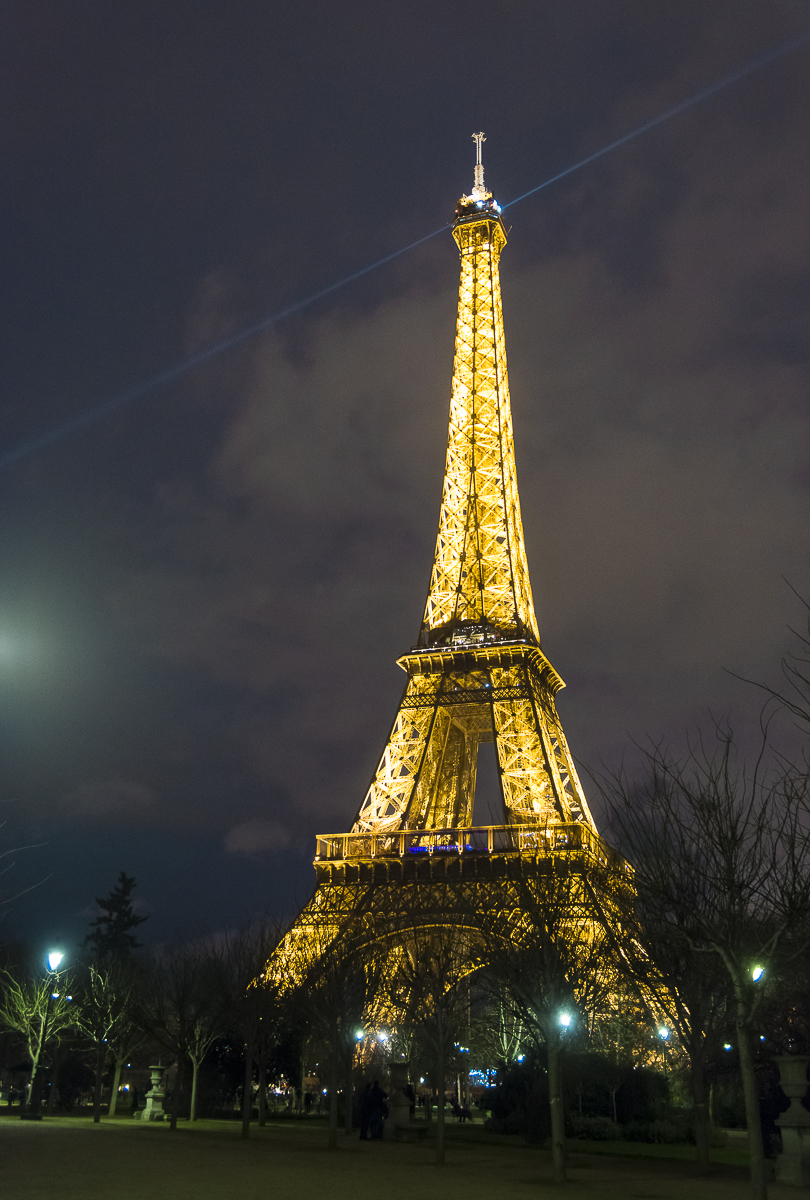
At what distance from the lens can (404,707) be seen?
48094 millimetres

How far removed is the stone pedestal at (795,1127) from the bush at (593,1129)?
35.7ft

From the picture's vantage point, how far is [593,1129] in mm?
28422

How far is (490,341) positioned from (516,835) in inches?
1279

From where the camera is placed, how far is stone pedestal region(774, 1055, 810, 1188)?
59.1 feet

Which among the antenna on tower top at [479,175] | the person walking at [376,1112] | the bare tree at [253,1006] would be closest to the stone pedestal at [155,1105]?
the bare tree at [253,1006]

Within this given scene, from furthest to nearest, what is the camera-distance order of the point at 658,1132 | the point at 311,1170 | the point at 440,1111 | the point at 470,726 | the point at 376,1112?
1. the point at 470,726
2. the point at 376,1112
3. the point at 658,1132
4. the point at 440,1111
5. the point at 311,1170

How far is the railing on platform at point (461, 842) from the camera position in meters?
39.9

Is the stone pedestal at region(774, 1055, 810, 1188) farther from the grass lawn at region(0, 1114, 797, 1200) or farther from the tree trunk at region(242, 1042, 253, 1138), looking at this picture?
the tree trunk at region(242, 1042, 253, 1138)

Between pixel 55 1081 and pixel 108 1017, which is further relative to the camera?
pixel 55 1081

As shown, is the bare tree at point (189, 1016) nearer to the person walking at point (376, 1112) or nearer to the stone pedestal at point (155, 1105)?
the stone pedestal at point (155, 1105)

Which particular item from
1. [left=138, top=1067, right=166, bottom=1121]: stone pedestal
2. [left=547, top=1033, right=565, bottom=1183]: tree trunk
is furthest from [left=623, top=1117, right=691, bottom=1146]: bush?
[left=138, top=1067, right=166, bottom=1121]: stone pedestal

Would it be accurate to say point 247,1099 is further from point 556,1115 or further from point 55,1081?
point 55,1081

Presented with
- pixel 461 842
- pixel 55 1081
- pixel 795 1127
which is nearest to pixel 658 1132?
pixel 795 1127

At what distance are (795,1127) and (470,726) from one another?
118 ft
